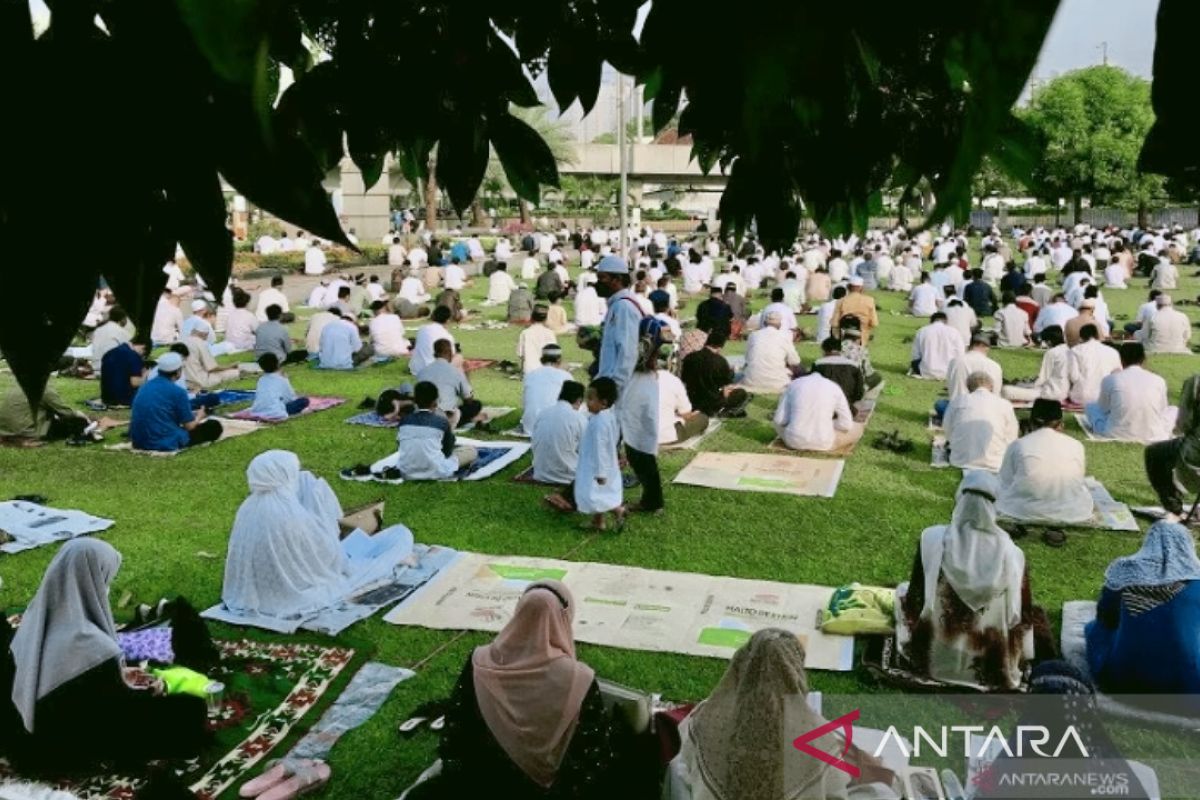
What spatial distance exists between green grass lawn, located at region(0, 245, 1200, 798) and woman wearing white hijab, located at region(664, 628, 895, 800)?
4.84 ft

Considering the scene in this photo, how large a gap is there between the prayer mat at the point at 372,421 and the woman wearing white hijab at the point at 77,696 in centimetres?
601

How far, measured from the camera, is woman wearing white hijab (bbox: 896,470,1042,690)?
4.75 meters

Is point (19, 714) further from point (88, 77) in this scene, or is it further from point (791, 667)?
point (88, 77)

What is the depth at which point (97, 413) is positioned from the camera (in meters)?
11.0

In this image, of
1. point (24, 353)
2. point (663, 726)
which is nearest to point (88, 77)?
point (24, 353)

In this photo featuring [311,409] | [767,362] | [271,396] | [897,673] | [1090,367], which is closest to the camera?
[897,673]

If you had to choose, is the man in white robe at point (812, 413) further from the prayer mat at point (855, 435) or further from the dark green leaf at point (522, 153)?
the dark green leaf at point (522, 153)

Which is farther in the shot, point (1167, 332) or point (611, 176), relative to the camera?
point (611, 176)

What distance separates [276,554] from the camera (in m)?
5.73

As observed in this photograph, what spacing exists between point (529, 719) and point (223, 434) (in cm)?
710

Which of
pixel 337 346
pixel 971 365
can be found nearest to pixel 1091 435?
pixel 971 365

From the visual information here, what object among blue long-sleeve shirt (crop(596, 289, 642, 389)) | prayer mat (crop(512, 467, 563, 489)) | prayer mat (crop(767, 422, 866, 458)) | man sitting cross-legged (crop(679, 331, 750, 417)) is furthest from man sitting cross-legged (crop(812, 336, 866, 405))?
prayer mat (crop(512, 467, 563, 489))

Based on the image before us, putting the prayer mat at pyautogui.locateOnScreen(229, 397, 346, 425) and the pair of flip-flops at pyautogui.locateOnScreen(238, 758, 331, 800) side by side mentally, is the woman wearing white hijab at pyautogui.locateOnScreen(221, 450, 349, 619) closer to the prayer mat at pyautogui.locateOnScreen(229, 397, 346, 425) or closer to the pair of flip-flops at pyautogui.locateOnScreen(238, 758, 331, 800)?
the pair of flip-flops at pyautogui.locateOnScreen(238, 758, 331, 800)

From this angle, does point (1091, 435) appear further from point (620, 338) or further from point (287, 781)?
point (287, 781)
